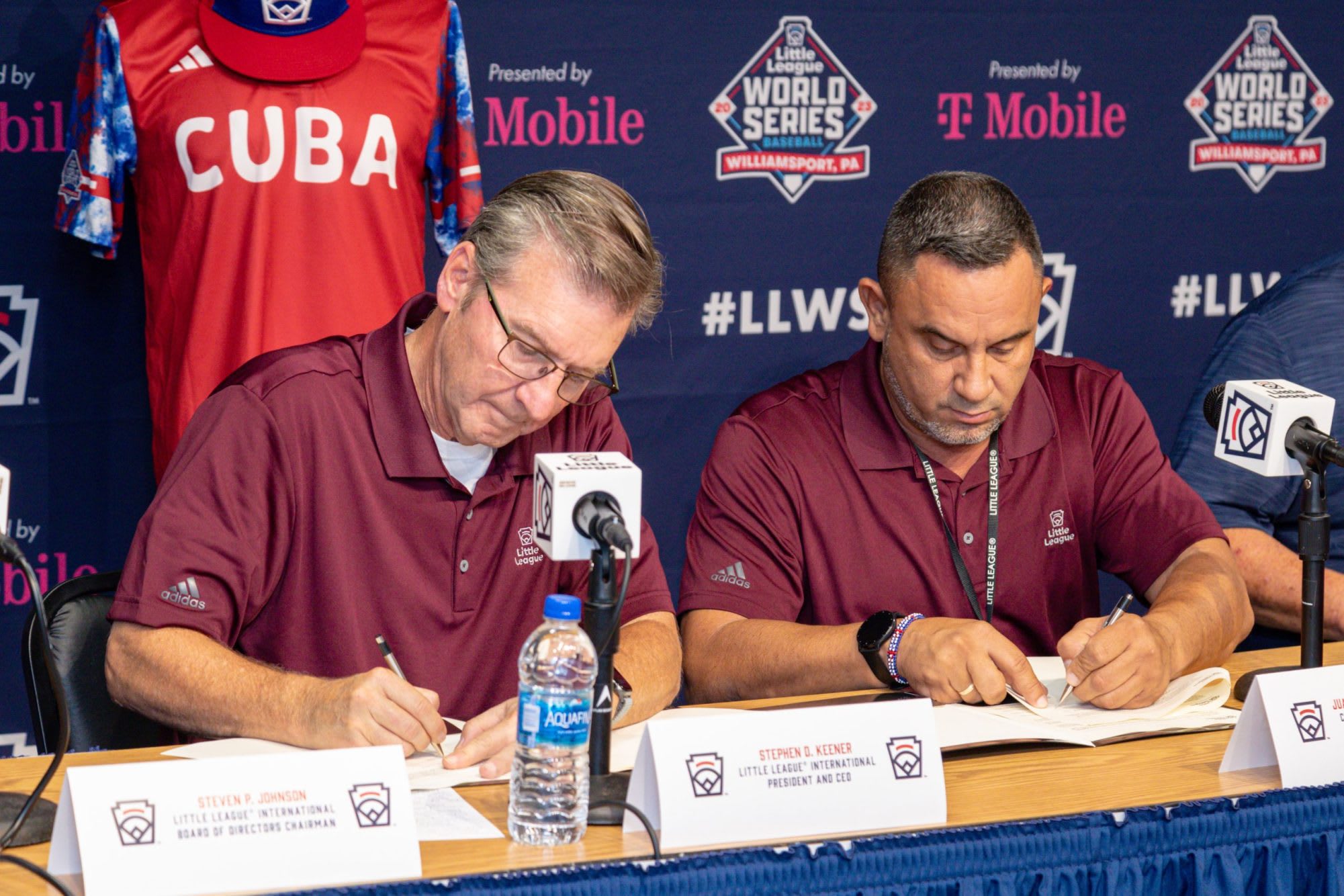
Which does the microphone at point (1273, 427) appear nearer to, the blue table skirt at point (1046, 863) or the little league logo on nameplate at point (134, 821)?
the blue table skirt at point (1046, 863)

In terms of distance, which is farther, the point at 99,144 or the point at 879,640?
the point at 99,144

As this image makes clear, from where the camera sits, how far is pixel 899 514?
6.69 ft

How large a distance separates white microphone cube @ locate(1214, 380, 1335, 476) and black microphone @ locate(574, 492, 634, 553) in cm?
77

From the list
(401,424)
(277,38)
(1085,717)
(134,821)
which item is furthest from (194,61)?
(1085,717)

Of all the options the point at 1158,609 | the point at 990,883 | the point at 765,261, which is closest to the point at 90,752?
the point at 990,883

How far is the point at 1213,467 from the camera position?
2.27 m

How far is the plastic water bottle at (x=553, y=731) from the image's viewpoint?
4.00 ft

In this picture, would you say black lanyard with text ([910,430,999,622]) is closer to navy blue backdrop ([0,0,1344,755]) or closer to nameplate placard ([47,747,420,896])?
nameplate placard ([47,747,420,896])

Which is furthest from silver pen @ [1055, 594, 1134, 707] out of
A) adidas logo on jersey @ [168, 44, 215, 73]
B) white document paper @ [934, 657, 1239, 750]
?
adidas logo on jersey @ [168, 44, 215, 73]

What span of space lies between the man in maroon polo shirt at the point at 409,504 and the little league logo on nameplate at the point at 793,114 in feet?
4.70

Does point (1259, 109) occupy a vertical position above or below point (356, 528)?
above

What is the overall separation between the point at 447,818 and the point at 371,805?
0.12 meters

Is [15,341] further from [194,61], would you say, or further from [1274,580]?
[1274,580]

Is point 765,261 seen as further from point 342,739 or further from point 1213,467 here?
point 342,739
